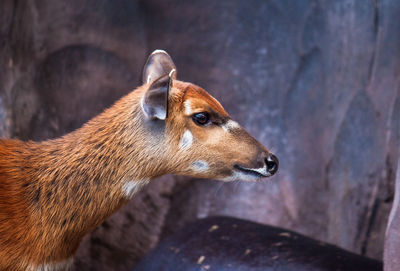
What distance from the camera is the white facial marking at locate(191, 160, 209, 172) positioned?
8.99 ft

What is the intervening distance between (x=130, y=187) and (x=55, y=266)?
0.60 meters

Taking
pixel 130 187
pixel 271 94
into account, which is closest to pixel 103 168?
pixel 130 187

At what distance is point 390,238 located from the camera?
255 cm

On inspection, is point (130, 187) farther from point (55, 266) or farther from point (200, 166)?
Answer: point (55, 266)

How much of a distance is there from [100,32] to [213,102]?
1.59m

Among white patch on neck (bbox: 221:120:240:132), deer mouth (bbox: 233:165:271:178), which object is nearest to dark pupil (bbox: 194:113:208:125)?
white patch on neck (bbox: 221:120:240:132)

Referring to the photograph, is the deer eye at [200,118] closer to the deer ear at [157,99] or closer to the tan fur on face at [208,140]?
the tan fur on face at [208,140]

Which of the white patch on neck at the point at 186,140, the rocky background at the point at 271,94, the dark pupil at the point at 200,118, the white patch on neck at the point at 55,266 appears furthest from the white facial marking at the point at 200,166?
the rocky background at the point at 271,94

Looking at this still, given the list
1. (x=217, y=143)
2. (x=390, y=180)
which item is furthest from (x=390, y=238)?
(x=390, y=180)

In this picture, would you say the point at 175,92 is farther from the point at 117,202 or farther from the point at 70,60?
the point at 70,60

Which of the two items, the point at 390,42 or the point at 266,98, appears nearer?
the point at 390,42

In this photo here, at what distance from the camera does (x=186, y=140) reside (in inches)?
107

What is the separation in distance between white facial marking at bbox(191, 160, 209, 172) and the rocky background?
158 cm

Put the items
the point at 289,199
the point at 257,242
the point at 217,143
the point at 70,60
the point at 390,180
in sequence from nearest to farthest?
the point at 217,143, the point at 257,242, the point at 70,60, the point at 390,180, the point at 289,199
